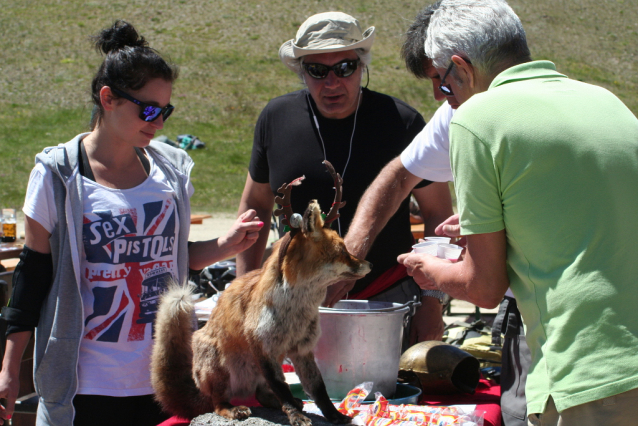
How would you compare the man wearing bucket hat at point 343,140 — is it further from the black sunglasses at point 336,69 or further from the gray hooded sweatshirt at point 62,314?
the gray hooded sweatshirt at point 62,314

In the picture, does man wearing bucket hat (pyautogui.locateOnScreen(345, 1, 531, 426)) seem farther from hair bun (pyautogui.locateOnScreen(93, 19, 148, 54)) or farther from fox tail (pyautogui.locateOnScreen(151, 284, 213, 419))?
hair bun (pyautogui.locateOnScreen(93, 19, 148, 54))

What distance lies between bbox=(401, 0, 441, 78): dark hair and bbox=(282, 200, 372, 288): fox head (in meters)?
0.80

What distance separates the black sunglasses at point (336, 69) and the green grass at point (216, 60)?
1226 cm

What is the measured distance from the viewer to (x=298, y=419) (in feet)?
5.32

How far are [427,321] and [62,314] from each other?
157cm

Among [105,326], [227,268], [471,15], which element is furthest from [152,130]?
[227,268]

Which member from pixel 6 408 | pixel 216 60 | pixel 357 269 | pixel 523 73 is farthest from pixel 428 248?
pixel 216 60

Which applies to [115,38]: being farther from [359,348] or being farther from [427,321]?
[427,321]

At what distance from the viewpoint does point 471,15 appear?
151 centimetres

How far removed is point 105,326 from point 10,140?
22.3 metres

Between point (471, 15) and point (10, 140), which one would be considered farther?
point (10, 140)

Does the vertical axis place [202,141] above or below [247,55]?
below

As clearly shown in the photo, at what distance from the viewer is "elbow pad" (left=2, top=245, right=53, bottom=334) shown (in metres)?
1.91

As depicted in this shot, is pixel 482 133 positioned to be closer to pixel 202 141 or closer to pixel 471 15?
pixel 471 15
